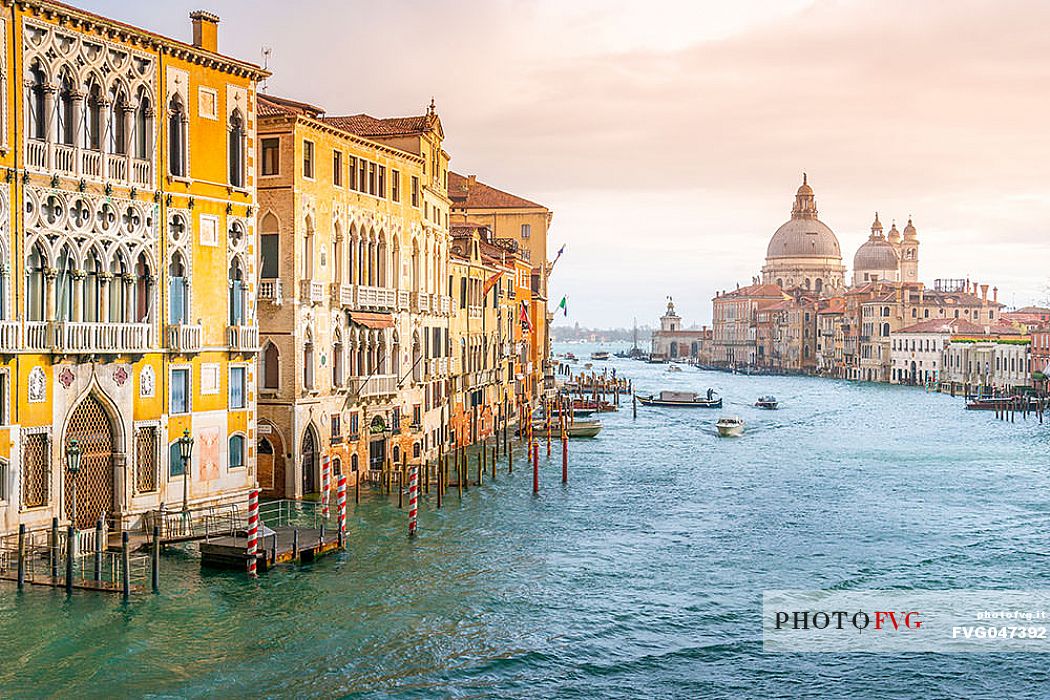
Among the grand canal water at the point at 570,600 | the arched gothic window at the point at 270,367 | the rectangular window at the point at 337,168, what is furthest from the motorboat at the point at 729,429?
the arched gothic window at the point at 270,367

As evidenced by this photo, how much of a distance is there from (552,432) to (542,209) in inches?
726

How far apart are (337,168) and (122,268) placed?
8.80m

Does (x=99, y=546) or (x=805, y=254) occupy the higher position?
(x=805, y=254)

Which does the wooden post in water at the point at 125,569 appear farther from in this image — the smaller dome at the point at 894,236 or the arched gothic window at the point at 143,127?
the smaller dome at the point at 894,236

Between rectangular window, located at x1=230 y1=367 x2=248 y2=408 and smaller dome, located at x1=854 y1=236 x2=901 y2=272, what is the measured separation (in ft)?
474

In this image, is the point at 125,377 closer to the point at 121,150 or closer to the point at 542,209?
the point at 121,150

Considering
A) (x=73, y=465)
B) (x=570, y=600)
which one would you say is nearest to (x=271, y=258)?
(x=73, y=465)

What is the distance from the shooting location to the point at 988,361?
93000 millimetres

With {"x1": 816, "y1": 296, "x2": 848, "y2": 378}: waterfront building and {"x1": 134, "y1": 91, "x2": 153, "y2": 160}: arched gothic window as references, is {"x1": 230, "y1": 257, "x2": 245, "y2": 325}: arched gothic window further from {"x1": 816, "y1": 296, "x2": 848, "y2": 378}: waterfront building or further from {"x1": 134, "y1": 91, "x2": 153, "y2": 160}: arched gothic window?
{"x1": 816, "y1": 296, "x2": 848, "y2": 378}: waterfront building

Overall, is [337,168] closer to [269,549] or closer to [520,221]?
[269,549]

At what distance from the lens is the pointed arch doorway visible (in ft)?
67.2

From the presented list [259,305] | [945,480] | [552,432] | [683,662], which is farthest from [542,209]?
[683,662]

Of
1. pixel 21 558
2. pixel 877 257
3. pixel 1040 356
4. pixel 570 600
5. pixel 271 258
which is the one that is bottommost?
pixel 570 600

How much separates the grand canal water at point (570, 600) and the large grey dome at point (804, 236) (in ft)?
444
